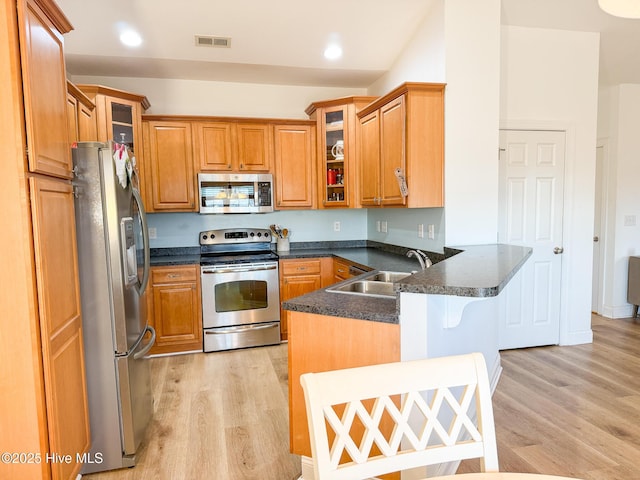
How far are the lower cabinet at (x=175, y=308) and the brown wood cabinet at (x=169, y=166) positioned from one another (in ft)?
2.17

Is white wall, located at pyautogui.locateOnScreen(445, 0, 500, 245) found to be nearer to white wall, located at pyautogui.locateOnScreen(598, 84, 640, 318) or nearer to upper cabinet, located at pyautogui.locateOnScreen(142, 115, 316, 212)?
upper cabinet, located at pyautogui.locateOnScreen(142, 115, 316, 212)

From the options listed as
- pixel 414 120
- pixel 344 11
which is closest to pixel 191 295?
pixel 414 120

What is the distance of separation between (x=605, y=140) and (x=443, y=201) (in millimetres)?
→ 3003

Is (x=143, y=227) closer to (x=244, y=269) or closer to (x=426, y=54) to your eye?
(x=244, y=269)

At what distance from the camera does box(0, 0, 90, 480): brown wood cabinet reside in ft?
4.79

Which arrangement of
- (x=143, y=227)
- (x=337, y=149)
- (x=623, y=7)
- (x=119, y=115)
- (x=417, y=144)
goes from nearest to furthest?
(x=623, y=7), (x=143, y=227), (x=417, y=144), (x=119, y=115), (x=337, y=149)

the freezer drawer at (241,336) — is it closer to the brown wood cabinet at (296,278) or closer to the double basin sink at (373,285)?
the brown wood cabinet at (296,278)

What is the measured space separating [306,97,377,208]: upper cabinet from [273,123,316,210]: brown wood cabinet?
10 centimetres

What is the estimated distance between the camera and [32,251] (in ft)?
5.02

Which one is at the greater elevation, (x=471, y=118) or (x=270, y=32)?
(x=270, y=32)

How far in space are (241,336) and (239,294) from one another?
1.32 ft

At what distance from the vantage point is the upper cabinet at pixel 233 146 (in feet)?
13.4

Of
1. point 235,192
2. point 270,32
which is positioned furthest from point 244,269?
point 270,32

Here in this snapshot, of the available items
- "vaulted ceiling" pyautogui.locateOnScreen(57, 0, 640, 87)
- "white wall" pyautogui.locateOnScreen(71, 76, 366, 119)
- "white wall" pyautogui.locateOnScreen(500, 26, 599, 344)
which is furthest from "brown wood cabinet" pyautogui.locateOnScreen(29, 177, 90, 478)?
"white wall" pyautogui.locateOnScreen(500, 26, 599, 344)
